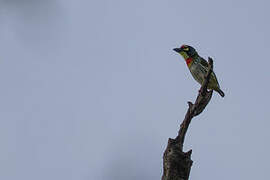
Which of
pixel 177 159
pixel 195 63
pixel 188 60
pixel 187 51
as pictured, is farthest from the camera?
pixel 187 51

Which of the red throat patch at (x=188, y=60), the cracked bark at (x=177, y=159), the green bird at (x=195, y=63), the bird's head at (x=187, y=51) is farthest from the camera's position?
the bird's head at (x=187, y=51)

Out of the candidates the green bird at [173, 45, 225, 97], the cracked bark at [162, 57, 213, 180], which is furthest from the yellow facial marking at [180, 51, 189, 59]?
the cracked bark at [162, 57, 213, 180]

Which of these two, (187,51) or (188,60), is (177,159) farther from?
(187,51)

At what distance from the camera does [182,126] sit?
8.30 metres

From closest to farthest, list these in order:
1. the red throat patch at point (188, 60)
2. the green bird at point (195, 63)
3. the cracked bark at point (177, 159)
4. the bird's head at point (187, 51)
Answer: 1. the cracked bark at point (177, 159)
2. the green bird at point (195, 63)
3. the red throat patch at point (188, 60)
4. the bird's head at point (187, 51)

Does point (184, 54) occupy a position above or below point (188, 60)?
above

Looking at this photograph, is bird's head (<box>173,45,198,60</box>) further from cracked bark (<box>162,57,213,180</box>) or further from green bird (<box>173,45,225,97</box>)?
cracked bark (<box>162,57,213,180</box>)

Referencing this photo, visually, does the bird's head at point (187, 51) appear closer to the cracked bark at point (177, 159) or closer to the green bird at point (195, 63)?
the green bird at point (195, 63)

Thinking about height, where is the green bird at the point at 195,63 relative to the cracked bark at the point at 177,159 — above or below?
above

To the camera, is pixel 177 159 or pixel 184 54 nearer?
pixel 177 159

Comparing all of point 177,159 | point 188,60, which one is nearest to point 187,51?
point 188,60

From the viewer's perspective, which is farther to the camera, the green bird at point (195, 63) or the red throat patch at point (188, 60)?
the red throat patch at point (188, 60)

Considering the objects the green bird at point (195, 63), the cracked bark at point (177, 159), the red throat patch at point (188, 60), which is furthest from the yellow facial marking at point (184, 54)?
the cracked bark at point (177, 159)

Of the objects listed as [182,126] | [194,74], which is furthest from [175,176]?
[194,74]
